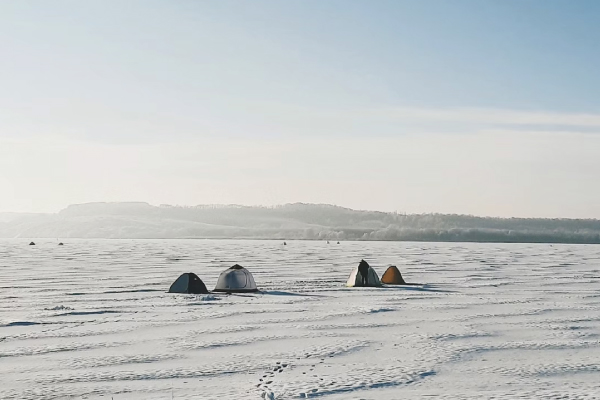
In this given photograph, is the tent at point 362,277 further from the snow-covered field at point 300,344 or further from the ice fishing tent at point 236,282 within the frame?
the ice fishing tent at point 236,282

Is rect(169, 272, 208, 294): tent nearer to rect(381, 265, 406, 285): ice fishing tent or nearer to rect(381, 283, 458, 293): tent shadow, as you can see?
rect(381, 283, 458, 293): tent shadow

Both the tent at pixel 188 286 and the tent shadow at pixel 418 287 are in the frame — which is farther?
the tent shadow at pixel 418 287

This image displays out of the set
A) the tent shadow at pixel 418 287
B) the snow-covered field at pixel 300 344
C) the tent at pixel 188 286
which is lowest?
the snow-covered field at pixel 300 344

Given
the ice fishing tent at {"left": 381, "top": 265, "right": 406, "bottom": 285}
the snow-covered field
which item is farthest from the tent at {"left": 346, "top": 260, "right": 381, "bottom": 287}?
the snow-covered field

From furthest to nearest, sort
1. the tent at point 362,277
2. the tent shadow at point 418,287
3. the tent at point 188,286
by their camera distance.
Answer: the tent at point 362,277 → the tent shadow at point 418,287 → the tent at point 188,286

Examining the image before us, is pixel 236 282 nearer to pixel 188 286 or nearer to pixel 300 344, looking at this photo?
pixel 188 286

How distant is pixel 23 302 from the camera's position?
14844mm

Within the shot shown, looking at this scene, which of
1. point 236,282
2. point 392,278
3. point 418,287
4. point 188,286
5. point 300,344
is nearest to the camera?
point 300,344

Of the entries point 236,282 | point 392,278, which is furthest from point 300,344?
point 392,278

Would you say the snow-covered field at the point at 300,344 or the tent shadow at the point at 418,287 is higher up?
the tent shadow at the point at 418,287

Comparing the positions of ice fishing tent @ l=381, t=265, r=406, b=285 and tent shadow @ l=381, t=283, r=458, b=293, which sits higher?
ice fishing tent @ l=381, t=265, r=406, b=285

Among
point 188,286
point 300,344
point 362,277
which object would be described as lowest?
point 300,344

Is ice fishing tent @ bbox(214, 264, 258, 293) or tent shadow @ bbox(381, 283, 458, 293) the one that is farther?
tent shadow @ bbox(381, 283, 458, 293)

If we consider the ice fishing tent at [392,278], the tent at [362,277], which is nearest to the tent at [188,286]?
the tent at [362,277]
